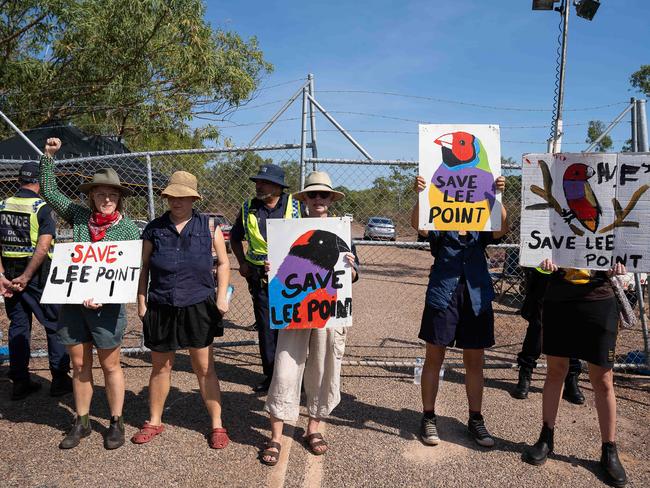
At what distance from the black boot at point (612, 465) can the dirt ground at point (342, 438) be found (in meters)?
0.08

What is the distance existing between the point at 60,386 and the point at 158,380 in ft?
4.73

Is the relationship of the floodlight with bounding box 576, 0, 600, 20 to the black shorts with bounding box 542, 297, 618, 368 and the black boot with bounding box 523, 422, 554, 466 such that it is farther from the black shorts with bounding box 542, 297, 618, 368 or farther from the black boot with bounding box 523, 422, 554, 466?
the black boot with bounding box 523, 422, 554, 466

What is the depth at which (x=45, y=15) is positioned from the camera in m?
11.2

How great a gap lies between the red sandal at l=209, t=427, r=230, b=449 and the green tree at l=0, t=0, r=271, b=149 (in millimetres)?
9613

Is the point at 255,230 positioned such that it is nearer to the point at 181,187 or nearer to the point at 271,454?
the point at 181,187

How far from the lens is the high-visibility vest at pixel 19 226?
4.08 metres

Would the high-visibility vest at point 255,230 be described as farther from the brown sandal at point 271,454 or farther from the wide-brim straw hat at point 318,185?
the brown sandal at point 271,454

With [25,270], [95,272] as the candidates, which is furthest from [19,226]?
[95,272]

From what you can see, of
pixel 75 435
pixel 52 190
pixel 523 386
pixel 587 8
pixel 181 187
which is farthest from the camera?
pixel 587 8

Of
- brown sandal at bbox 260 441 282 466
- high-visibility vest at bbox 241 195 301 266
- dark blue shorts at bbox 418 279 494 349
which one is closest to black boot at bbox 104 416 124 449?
brown sandal at bbox 260 441 282 466

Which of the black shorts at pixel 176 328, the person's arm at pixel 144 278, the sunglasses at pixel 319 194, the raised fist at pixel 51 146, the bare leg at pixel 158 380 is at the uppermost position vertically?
the raised fist at pixel 51 146

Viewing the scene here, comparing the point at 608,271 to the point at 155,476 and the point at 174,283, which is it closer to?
the point at 174,283

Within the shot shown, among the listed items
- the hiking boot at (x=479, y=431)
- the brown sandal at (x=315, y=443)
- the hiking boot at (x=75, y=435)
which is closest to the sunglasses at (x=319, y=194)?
the brown sandal at (x=315, y=443)

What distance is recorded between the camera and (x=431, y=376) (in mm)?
3527
